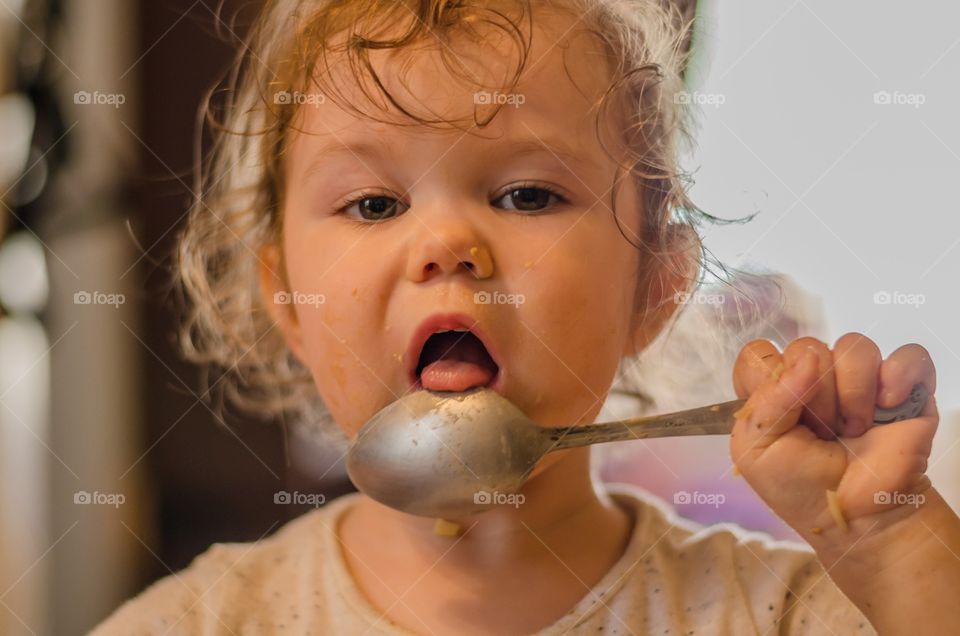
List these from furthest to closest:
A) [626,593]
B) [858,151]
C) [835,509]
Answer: [858,151] < [626,593] < [835,509]

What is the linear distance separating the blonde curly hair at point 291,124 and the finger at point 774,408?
0.50ft

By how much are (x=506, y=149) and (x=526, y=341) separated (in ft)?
0.38

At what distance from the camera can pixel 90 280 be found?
0.74 meters

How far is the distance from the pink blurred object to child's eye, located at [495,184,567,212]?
0.17 metres

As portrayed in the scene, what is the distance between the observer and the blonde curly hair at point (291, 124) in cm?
55

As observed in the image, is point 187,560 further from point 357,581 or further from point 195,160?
point 195,160

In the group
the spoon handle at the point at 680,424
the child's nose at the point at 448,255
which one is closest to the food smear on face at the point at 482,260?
the child's nose at the point at 448,255

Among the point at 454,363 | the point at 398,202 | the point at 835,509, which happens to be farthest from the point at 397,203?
the point at 835,509

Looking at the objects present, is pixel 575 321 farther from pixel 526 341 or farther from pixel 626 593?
pixel 626 593

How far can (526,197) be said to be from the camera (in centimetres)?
54

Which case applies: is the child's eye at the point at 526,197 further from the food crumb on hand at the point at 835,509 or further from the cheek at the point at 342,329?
the food crumb on hand at the point at 835,509

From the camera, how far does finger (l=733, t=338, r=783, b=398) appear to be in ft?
1.62

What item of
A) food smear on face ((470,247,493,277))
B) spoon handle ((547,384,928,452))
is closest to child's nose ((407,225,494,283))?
food smear on face ((470,247,493,277))

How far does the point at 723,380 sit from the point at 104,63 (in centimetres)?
58
